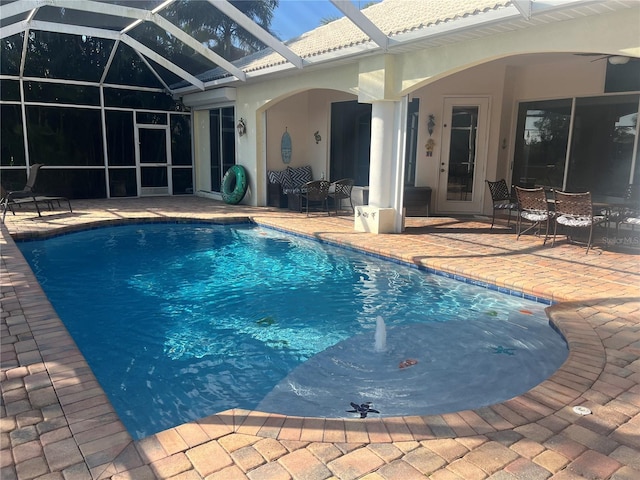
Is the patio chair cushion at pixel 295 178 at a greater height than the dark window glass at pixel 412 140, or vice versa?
the dark window glass at pixel 412 140

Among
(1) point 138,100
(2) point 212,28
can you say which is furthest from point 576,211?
(1) point 138,100

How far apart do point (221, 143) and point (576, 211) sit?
940 centimetres

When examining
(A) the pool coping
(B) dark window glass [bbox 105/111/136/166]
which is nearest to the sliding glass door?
(A) the pool coping

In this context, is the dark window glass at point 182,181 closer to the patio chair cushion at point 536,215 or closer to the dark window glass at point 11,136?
the dark window glass at point 11,136

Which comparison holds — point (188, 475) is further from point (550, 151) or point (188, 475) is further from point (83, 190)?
point (83, 190)

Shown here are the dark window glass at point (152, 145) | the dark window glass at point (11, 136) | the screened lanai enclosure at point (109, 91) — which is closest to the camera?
the screened lanai enclosure at point (109, 91)

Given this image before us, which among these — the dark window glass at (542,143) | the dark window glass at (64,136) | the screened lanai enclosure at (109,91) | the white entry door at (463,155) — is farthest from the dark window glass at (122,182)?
the dark window glass at (542,143)

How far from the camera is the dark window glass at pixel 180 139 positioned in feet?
46.2

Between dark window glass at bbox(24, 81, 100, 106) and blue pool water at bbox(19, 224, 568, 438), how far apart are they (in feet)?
20.5

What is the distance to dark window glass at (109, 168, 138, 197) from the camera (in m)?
13.3

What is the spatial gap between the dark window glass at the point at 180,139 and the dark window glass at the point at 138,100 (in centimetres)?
37

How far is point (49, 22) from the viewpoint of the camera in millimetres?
9680

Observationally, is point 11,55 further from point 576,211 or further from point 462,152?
point 576,211

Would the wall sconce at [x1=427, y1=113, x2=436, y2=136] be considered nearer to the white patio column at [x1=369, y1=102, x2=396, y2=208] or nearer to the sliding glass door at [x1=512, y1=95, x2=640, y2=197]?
the sliding glass door at [x1=512, y1=95, x2=640, y2=197]
